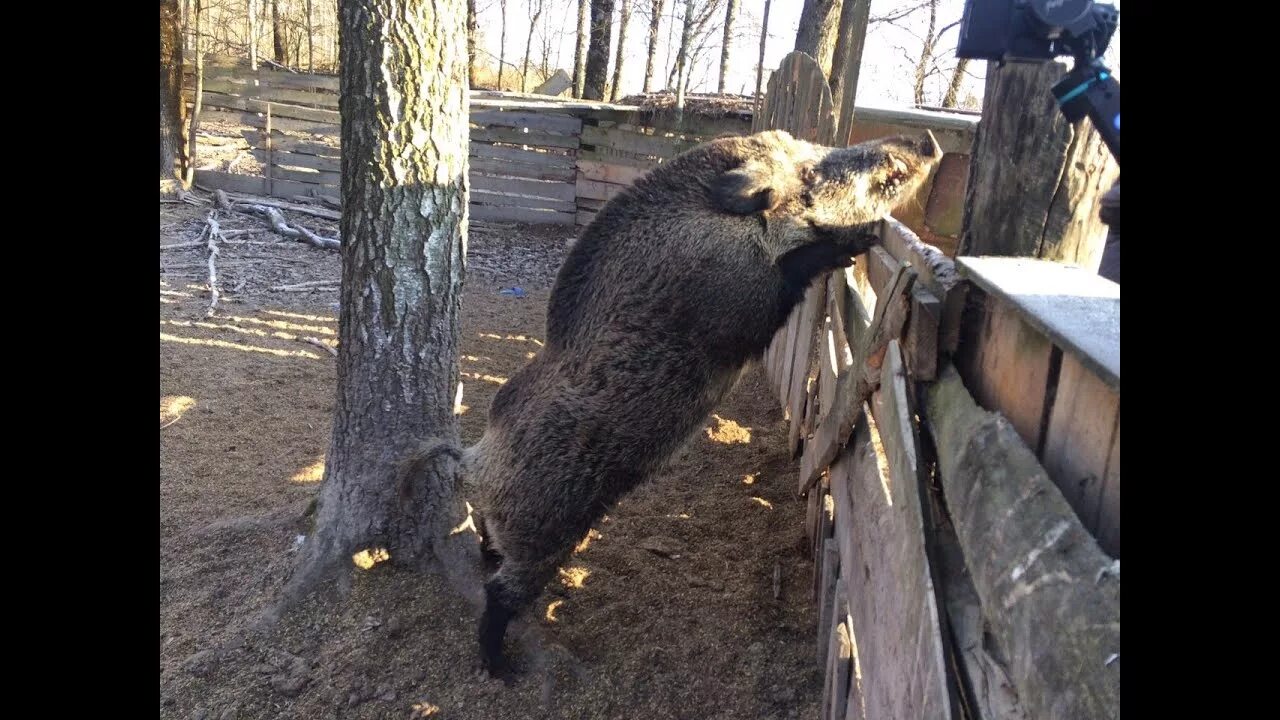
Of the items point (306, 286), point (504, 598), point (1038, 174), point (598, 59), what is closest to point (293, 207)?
point (306, 286)

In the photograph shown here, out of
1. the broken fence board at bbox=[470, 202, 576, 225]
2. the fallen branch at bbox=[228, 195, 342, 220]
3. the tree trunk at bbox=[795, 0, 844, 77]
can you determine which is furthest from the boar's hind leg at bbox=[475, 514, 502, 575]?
the broken fence board at bbox=[470, 202, 576, 225]

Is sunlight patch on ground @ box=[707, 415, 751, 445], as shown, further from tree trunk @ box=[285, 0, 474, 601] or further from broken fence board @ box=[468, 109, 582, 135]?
broken fence board @ box=[468, 109, 582, 135]

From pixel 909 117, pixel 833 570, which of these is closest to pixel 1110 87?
pixel 833 570

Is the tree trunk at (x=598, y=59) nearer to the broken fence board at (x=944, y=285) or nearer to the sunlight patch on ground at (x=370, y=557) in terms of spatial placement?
the sunlight patch on ground at (x=370, y=557)

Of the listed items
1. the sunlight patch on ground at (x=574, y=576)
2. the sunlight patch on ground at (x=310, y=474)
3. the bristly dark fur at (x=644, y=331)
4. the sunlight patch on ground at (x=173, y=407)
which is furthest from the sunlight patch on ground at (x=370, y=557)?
the sunlight patch on ground at (x=173, y=407)

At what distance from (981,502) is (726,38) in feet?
54.9

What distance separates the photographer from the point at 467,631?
3672 mm

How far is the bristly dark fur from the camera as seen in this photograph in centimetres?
347

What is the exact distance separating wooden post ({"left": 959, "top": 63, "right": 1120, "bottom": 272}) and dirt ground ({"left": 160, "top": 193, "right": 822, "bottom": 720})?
6.40 ft

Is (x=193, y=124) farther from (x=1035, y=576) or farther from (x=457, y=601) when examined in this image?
(x=1035, y=576)

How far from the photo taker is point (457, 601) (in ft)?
12.5

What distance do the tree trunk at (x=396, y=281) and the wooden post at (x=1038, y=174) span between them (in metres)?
2.31
